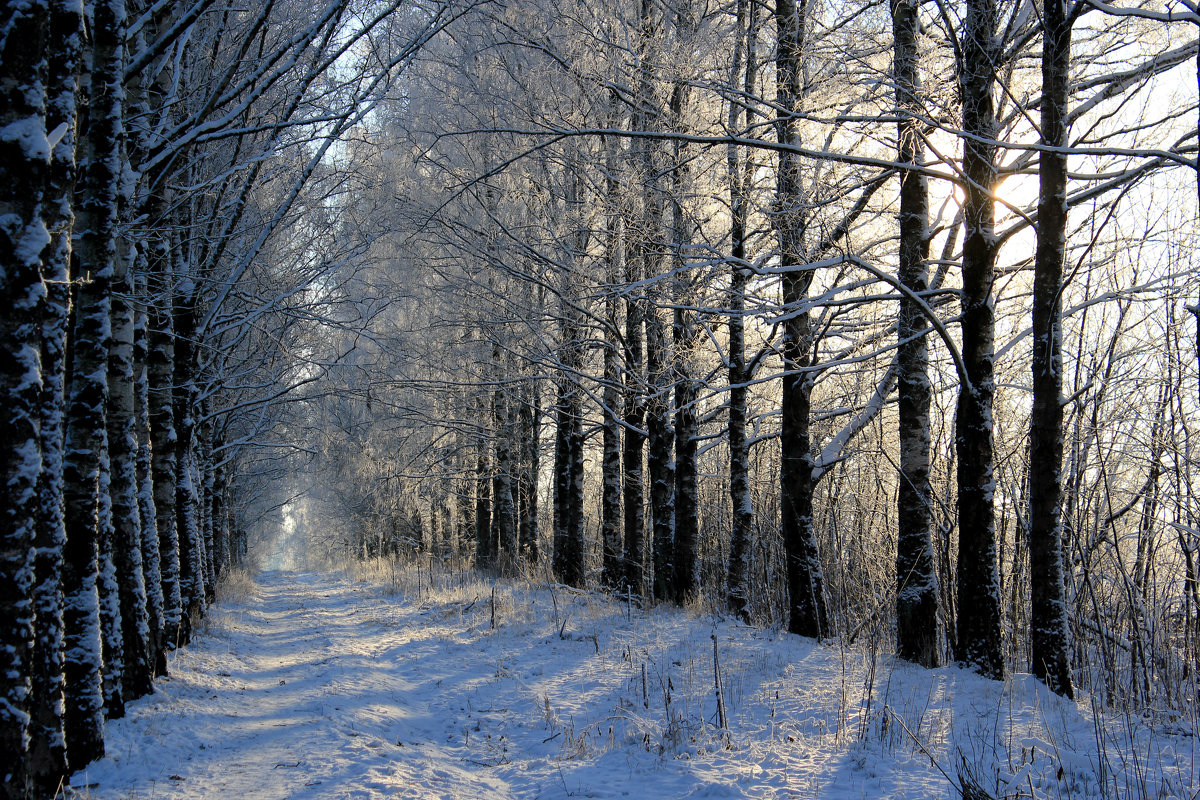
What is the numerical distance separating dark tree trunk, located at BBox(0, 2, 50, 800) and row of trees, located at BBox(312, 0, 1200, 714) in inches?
113

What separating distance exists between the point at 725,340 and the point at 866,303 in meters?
4.16

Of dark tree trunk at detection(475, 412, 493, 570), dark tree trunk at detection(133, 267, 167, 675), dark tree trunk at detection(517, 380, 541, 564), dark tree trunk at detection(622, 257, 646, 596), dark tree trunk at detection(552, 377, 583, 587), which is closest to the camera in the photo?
dark tree trunk at detection(133, 267, 167, 675)

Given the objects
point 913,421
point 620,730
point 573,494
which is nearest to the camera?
point 620,730

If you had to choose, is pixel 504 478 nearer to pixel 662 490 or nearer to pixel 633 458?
pixel 633 458

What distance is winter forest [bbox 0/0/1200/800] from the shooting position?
3.88 meters

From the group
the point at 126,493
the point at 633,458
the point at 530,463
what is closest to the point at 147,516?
the point at 126,493

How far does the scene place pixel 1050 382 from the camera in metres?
5.21

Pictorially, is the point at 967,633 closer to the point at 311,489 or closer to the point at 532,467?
the point at 532,467

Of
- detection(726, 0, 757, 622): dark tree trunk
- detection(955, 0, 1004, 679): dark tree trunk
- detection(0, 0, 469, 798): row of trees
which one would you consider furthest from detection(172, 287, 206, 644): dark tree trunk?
detection(955, 0, 1004, 679): dark tree trunk

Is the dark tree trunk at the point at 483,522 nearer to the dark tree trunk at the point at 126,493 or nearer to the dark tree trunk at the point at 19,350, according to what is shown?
the dark tree trunk at the point at 126,493

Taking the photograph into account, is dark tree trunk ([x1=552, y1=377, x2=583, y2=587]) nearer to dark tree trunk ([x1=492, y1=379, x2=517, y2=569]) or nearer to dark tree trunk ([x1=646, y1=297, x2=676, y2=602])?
dark tree trunk ([x1=492, y1=379, x2=517, y2=569])

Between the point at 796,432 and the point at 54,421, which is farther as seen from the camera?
the point at 796,432

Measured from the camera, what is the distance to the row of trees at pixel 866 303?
5469 millimetres

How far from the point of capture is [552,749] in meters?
4.98
